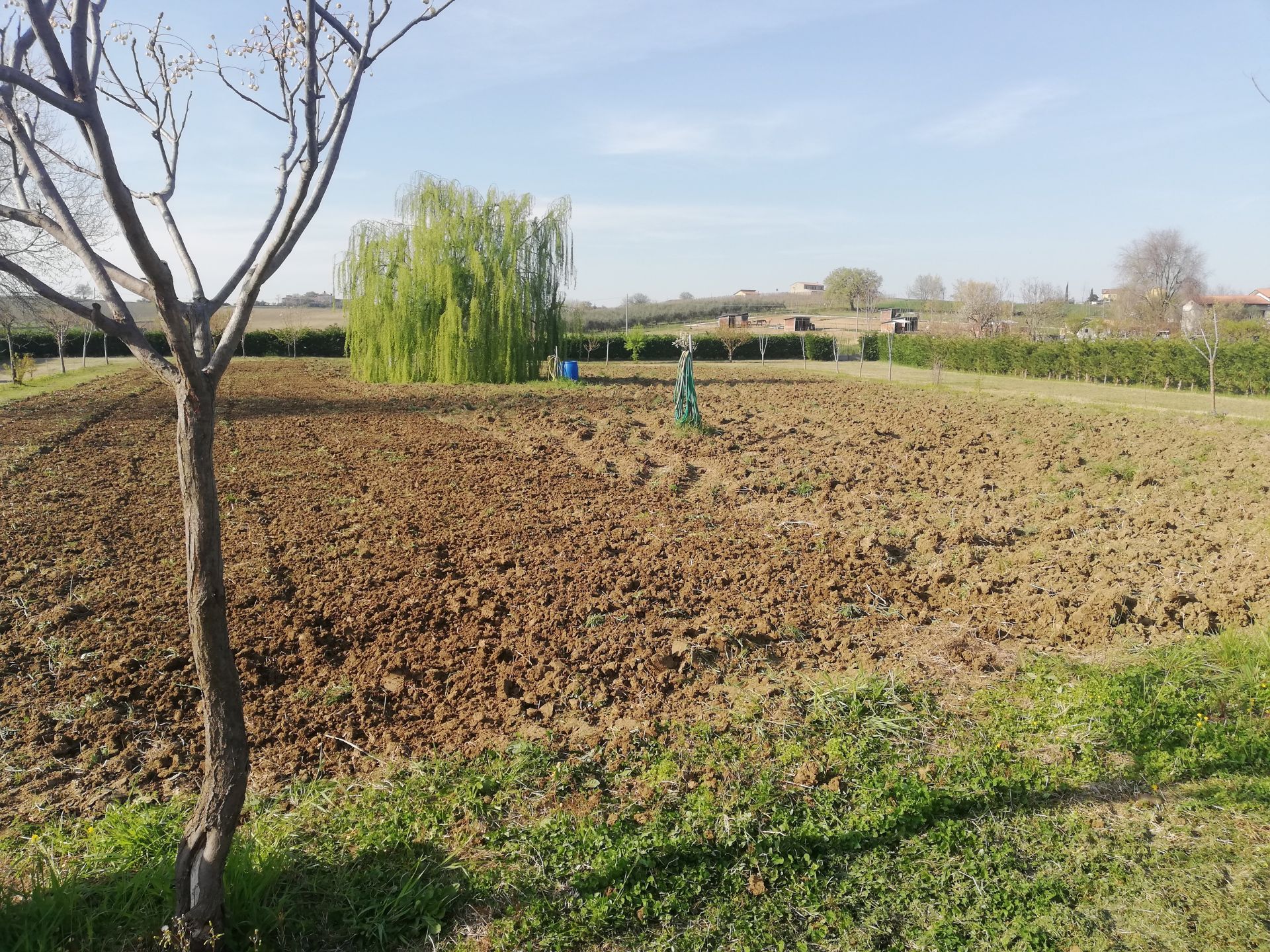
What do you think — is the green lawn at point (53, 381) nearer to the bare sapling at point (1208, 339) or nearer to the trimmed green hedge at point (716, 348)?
the trimmed green hedge at point (716, 348)

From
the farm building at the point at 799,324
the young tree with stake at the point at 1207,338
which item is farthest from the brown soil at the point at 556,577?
the farm building at the point at 799,324

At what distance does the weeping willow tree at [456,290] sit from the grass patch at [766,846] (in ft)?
60.0

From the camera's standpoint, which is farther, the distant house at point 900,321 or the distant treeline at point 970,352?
the distant house at point 900,321

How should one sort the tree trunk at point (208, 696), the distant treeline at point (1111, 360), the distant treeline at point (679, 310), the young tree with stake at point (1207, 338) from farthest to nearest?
the distant treeline at point (679, 310) < the distant treeline at point (1111, 360) < the young tree with stake at point (1207, 338) < the tree trunk at point (208, 696)

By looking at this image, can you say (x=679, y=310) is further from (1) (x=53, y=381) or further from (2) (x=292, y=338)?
(1) (x=53, y=381)

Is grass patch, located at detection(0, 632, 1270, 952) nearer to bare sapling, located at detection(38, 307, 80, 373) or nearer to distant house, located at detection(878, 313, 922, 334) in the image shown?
bare sapling, located at detection(38, 307, 80, 373)

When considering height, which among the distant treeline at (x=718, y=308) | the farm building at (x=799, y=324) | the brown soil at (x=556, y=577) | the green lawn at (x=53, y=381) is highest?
the distant treeline at (x=718, y=308)

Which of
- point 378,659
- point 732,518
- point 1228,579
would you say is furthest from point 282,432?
point 1228,579

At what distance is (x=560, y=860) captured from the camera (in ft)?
9.52

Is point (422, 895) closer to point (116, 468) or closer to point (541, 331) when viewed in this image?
point (116, 468)

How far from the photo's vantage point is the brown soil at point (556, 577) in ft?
12.8

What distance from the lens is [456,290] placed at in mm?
20984

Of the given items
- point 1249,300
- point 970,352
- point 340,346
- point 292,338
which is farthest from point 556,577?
point 1249,300

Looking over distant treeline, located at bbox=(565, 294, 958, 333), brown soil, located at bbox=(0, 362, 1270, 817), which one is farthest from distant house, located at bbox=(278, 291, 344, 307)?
brown soil, located at bbox=(0, 362, 1270, 817)
